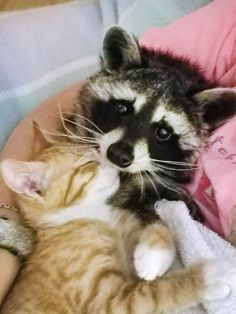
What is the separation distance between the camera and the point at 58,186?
4.23ft

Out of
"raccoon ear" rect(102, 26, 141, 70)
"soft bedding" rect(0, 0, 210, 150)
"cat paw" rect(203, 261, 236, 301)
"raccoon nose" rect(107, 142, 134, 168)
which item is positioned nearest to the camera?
"cat paw" rect(203, 261, 236, 301)

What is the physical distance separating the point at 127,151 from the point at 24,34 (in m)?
0.77

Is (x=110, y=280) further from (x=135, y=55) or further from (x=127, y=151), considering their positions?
(x=135, y=55)

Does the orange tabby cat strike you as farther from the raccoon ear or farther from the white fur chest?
the raccoon ear

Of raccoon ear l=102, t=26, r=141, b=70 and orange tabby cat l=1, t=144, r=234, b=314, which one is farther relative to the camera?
raccoon ear l=102, t=26, r=141, b=70

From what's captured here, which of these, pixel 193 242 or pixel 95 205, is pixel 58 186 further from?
pixel 193 242

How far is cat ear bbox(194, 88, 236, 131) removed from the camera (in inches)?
49.1

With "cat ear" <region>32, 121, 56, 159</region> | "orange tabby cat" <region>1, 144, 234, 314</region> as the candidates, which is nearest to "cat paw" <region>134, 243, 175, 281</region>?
"orange tabby cat" <region>1, 144, 234, 314</region>

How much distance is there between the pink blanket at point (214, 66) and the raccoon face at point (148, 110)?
0.13ft

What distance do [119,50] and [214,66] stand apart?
0.30 metres

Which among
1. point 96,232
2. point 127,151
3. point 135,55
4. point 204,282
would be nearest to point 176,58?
point 135,55

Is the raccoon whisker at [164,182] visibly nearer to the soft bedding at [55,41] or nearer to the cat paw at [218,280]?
the cat paw at [218,280]

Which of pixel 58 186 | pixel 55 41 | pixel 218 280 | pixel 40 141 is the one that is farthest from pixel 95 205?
pixel 55 41

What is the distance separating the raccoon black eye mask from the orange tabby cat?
53 mm
